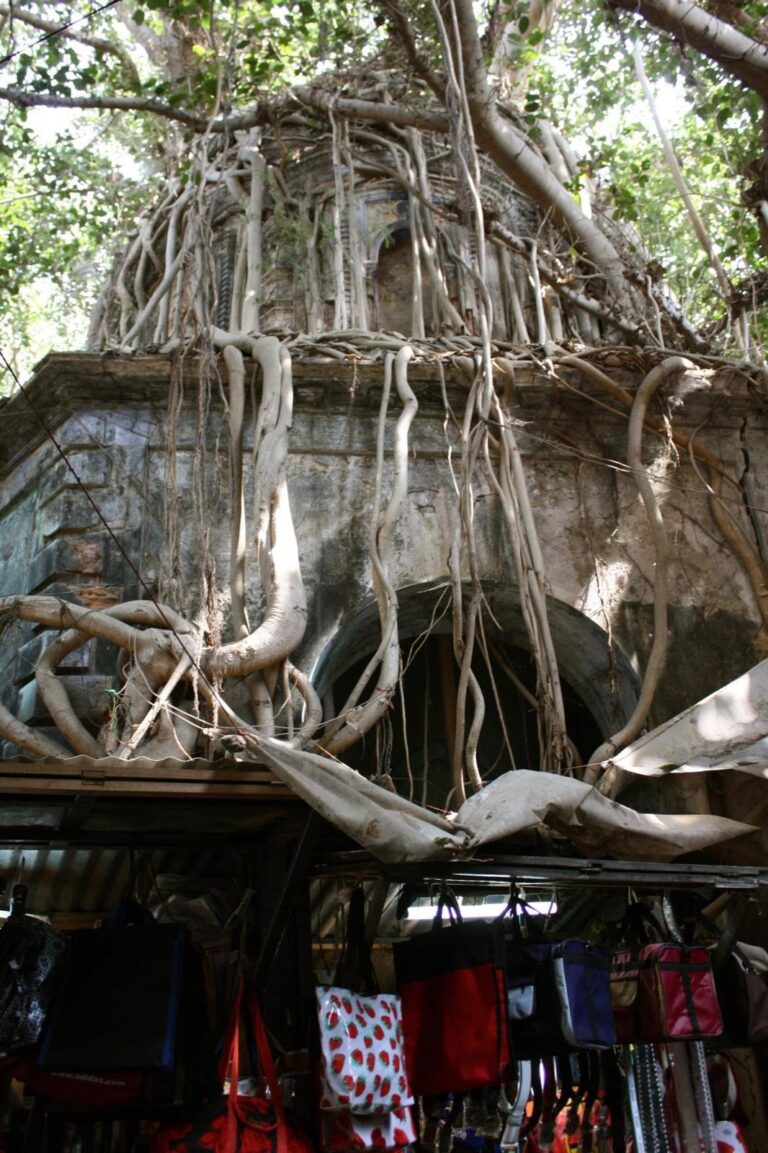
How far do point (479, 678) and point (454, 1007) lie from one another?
350cm

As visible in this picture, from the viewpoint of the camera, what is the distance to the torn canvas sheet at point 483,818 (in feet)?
11.4

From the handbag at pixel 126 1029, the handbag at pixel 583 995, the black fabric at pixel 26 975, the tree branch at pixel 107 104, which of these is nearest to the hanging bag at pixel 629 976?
the handbag at pixel 583 995

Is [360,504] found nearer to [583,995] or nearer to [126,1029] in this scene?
[583,995]

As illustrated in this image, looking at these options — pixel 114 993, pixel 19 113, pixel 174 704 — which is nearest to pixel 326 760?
pixel 114 993

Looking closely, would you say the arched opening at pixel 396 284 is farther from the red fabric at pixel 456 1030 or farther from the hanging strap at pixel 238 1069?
the hanging strap at pixel 238 1069

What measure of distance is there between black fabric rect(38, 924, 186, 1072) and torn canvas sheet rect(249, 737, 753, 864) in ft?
2.84

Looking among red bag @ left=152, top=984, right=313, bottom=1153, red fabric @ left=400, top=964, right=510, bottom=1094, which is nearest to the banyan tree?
red fabric @ left=400, top=964, right=510, bottom=1094

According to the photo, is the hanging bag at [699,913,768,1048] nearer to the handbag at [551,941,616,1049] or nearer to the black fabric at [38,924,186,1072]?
the handbag at [551,941,616,1049]

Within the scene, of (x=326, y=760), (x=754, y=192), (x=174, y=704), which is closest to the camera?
(x=326, y=760)

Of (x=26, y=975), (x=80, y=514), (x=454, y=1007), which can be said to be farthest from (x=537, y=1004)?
(x=80, y=514)

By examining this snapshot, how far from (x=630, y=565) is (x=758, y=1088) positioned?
265 centimetres

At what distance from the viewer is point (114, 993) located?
12.5ft

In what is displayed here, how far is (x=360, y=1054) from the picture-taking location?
3.78 meters

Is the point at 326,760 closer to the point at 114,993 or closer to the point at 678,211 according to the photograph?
the point at 114,993
